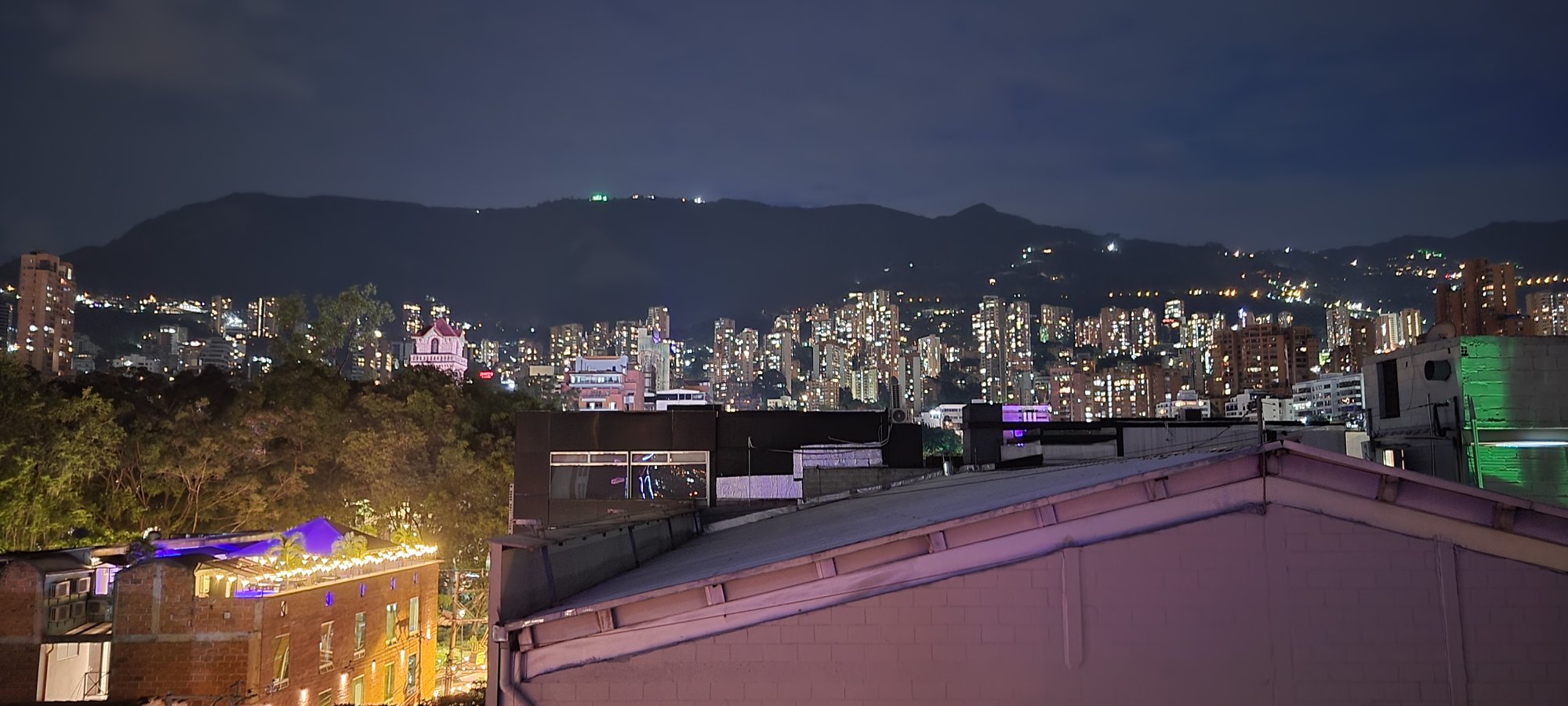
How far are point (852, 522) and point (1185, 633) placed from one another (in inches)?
185

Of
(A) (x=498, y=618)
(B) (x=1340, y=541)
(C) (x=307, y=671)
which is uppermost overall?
(B) (x=1340, y=541)

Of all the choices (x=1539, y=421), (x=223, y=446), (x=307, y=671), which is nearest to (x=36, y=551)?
(x=307, y=671)

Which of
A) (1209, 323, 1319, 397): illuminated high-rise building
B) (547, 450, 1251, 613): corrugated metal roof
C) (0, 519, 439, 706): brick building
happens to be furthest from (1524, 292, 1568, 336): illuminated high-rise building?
(0, 519, 439, 706): brick building

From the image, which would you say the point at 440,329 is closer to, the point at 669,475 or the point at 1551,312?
the point at 669,475

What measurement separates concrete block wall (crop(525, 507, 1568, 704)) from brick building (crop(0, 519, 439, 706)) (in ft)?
46.1

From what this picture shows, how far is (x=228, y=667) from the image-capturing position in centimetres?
1936

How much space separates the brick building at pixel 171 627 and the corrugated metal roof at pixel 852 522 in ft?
30.5

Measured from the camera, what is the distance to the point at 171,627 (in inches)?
766

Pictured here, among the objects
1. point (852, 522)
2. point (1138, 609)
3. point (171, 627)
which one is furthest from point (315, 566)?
point (1138, 609)

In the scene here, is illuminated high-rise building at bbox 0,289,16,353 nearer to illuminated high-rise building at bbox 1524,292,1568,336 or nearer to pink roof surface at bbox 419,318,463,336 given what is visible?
pink roof surface at bbox 419,318,463,336

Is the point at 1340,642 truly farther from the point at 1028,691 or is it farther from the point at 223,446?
the point at 223,446

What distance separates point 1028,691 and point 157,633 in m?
17.8

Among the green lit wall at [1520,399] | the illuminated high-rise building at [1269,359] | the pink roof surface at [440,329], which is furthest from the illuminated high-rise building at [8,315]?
the illuminated high-rise building at [1269,359]

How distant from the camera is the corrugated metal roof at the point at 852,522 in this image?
9.74 meters
